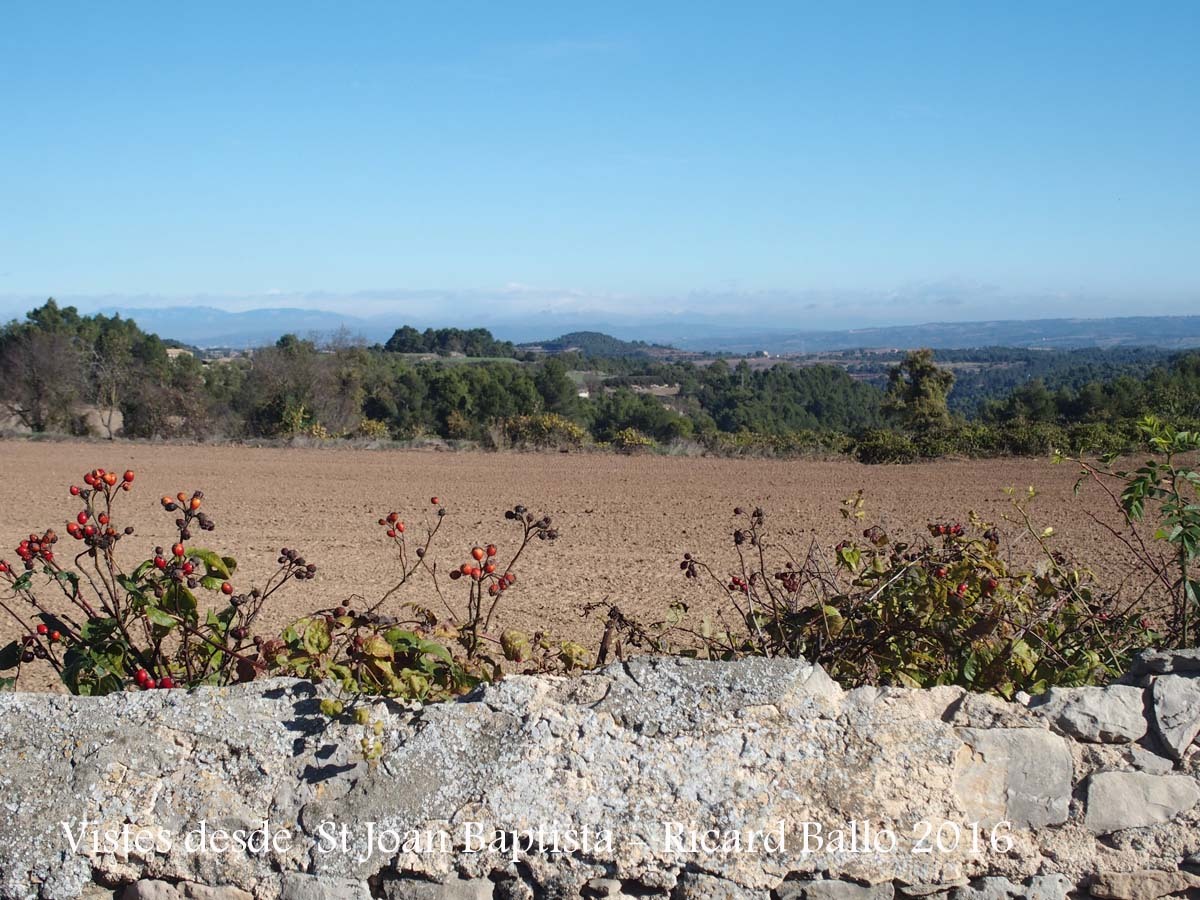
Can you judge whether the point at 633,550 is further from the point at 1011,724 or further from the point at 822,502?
the point at 1011,724

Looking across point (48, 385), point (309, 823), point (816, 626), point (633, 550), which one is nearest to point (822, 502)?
point (633, 550)

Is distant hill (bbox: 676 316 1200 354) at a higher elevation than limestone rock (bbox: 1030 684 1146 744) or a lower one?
higher

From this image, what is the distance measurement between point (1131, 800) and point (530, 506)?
1598 cm

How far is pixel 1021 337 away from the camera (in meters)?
160

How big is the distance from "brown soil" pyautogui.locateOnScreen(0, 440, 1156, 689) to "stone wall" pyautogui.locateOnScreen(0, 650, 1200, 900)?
15.8ft

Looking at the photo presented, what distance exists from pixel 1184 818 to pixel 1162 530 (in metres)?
0.90

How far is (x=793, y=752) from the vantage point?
2615 millimetres

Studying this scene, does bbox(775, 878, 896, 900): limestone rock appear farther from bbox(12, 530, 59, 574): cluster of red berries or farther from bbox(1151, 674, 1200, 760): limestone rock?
bbox(12, 530, 59, 574): cluster of red berries

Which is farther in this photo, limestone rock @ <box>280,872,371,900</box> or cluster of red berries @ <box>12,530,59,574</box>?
cluster of red berries @ <box>12,530,59,574</box>

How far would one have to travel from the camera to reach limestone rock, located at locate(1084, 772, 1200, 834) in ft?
8.76

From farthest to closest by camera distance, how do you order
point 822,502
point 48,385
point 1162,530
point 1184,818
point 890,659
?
point 48,385 < point 822,502 < point 890,659 < point 1162,530 < point 1184,818

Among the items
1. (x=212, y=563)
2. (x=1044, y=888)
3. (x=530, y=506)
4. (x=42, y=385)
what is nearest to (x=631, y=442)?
(x=530, y=506)

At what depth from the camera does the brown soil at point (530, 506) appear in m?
11.3

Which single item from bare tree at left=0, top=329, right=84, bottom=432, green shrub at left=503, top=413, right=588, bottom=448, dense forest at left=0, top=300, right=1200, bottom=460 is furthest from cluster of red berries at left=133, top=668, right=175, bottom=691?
A: bare tree at left=0, top=329, right=84, bottom=432
